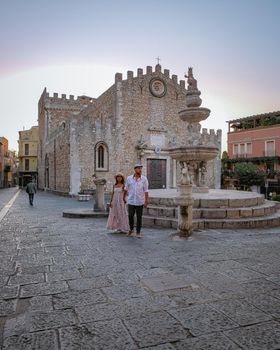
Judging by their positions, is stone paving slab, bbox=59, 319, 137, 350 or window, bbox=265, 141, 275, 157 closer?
stone paving slab, bbox=59, 319, 137, 350

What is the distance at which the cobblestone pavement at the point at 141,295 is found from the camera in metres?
2.63

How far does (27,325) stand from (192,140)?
28.7 ft

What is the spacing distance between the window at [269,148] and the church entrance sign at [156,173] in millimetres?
18642

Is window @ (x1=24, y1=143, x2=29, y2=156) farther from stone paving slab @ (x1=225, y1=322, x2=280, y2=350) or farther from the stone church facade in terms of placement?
stone paving slab @ (x1=225, y1=322, x2=280, y2=350)

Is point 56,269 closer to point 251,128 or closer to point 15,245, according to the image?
point 15,245

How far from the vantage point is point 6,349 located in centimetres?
247

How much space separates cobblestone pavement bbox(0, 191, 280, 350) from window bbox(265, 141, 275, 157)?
34690 mm

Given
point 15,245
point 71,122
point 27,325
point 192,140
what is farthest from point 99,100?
point 27,325

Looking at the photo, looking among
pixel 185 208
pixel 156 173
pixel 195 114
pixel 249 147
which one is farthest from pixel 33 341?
pixel 249 147

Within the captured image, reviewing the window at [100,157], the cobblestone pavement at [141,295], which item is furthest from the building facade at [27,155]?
the cobblestone pavement at [141,295]

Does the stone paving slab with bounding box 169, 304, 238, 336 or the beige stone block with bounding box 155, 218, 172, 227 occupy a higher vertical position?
the beige stone block with bounding box 155, 218, 172, 227

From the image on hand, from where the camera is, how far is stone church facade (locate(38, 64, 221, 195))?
23.1m

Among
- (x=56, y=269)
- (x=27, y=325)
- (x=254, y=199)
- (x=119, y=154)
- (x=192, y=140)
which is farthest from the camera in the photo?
(x=119, y=154)

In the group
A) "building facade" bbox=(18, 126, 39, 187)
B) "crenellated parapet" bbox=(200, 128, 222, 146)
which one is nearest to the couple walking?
"crenellated parapet" bbox=(200, 128, 222, 146)
